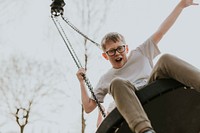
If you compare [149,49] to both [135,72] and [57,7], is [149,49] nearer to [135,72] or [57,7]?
[135,72]

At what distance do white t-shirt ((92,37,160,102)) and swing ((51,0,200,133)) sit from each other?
11.9 inches

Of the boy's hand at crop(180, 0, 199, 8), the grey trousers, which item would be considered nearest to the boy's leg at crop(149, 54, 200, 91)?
the grey trousers

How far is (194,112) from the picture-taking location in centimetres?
167

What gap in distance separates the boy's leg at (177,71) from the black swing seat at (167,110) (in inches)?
1.8

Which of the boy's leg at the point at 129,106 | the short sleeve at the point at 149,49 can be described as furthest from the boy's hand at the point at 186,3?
the boy's leg at the point at 129,106

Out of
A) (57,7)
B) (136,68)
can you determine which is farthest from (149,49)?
(57,7)

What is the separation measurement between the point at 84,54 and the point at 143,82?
4.28 meters

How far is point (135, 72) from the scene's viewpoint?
192 cm

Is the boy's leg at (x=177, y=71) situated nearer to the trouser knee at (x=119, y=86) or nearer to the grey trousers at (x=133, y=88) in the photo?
the grey trousers at (x=133, y=88)

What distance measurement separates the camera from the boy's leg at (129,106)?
1312 mm

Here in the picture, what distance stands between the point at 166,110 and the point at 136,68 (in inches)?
16.1

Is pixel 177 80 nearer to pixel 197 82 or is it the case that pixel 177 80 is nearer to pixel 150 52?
pixel 197 82

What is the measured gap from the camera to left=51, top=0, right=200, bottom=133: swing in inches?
59.4

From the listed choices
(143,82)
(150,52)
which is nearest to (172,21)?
(150,52)
